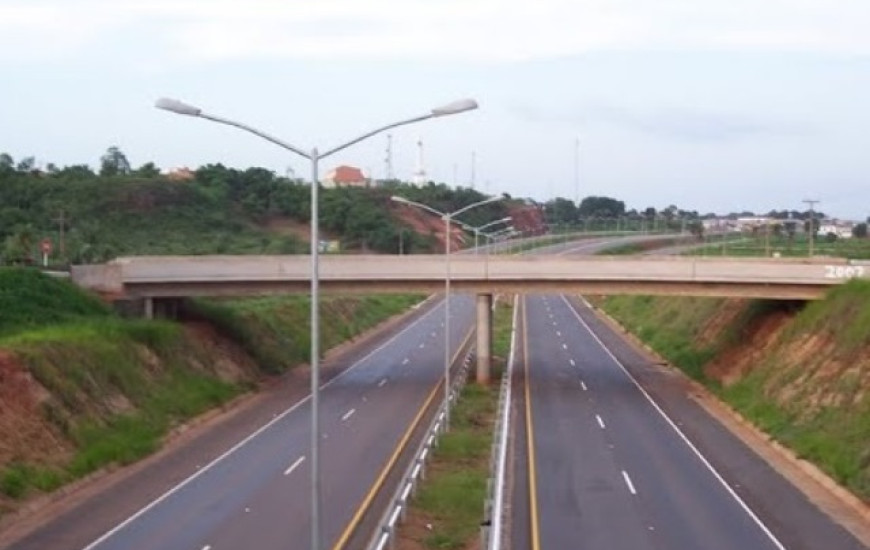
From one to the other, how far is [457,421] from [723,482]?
13.7 meters

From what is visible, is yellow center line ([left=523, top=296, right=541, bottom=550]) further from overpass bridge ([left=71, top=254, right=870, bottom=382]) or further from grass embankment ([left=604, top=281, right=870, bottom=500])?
grass embankment ([left=604, top=281, right=870, bottom=500])

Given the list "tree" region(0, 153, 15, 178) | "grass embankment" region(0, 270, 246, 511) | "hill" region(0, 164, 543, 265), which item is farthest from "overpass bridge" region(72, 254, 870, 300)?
"tree" region(0, 153, 15, 178)

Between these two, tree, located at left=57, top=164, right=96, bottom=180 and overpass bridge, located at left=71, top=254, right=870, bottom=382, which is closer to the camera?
overpass bridge, located at left=71, top=254, right=870, bottom=382

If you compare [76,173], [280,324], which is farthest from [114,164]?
[280,324]

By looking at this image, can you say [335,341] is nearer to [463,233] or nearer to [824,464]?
[824,464]

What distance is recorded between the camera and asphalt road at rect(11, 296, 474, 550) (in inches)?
1217

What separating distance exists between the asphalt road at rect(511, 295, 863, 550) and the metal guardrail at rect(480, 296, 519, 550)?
0.49 metres

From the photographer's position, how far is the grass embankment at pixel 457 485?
3077cm

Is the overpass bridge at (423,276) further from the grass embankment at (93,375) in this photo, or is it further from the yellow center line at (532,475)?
the yellow center line at (532,475)

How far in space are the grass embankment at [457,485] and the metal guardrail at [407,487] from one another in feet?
0.85

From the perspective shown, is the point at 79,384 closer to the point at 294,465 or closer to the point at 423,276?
the point at 294,465

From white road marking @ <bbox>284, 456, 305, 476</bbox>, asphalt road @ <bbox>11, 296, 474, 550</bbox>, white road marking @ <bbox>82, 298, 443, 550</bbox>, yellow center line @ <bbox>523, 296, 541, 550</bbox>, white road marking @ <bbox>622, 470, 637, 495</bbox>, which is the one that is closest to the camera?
asphalt road @ <bbox>11, 296, 474, 550</bbox>

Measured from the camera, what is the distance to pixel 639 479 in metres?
39.2

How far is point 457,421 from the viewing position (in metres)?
50.8
